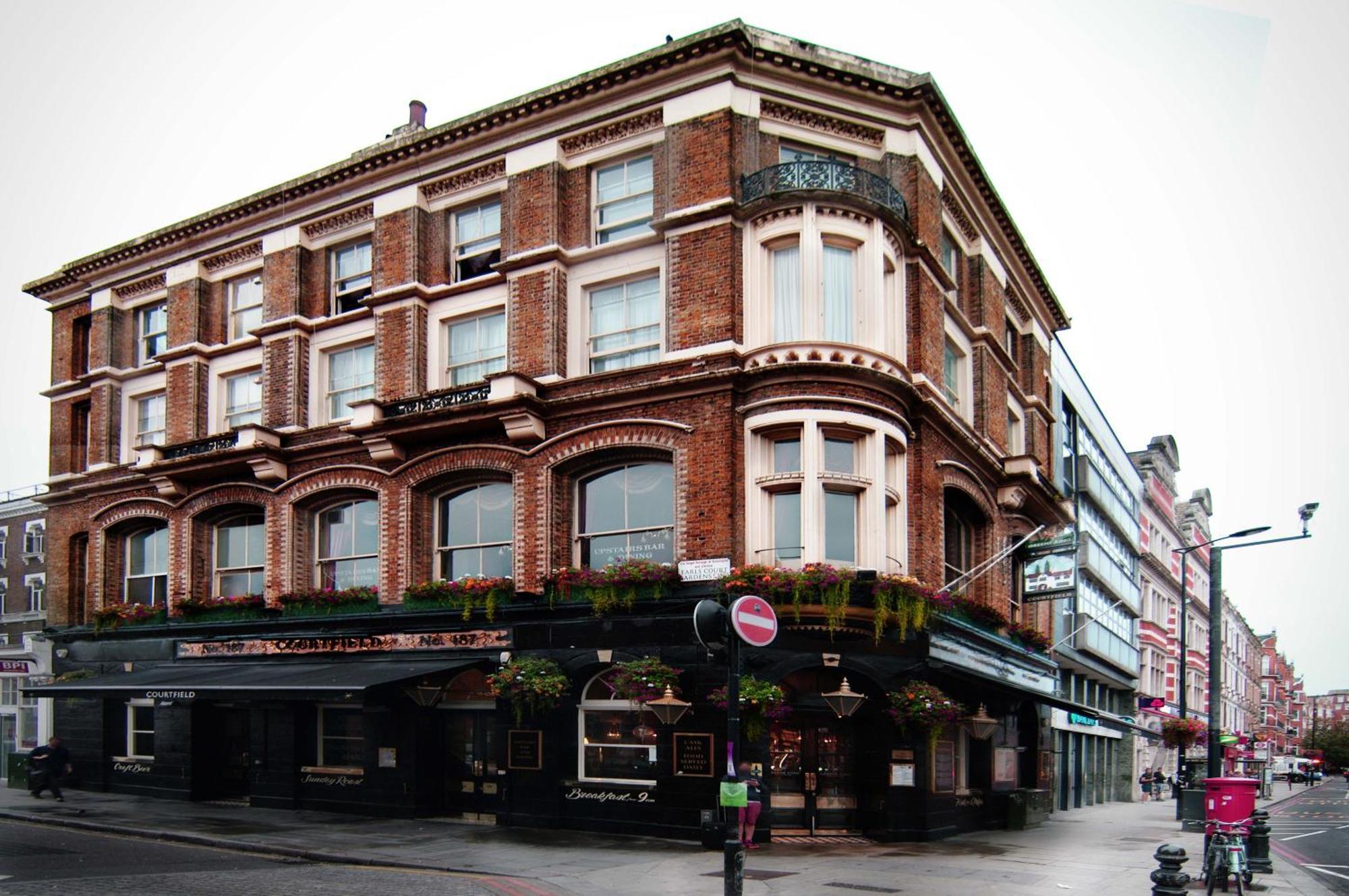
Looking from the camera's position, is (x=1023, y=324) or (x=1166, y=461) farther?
(x=1166, y=461)

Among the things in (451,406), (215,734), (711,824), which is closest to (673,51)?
(451,406)

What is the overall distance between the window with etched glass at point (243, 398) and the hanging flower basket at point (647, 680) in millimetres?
12877

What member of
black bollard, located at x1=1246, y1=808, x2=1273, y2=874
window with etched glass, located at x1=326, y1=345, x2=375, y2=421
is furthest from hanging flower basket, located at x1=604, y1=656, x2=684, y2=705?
window with etched glass, located at x1=326, y1=345, x2=375, y2=421

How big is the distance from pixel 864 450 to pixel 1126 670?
3173cm

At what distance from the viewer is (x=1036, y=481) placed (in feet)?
92.8

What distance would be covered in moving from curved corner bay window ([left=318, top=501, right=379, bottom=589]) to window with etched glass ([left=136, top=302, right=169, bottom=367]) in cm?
809

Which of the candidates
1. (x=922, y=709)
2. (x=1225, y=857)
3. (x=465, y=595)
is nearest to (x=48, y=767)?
(x=465, y=595)

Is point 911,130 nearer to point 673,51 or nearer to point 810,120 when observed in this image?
point 810,120

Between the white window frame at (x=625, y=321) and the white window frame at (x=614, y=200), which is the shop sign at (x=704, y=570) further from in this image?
the white window frame at (x=614, y=200)

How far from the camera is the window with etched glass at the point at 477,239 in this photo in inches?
954

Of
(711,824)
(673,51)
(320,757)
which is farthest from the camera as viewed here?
(320,757)

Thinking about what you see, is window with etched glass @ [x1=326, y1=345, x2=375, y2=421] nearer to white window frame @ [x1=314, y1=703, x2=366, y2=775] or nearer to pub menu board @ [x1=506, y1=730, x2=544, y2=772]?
white window frame @ [x1=314, y1=703, x2=366, y2=775]

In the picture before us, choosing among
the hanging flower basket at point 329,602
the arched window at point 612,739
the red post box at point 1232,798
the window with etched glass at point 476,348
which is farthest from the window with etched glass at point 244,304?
the red post box at point 1232,798

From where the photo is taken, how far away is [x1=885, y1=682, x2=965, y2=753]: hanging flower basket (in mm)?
19359
